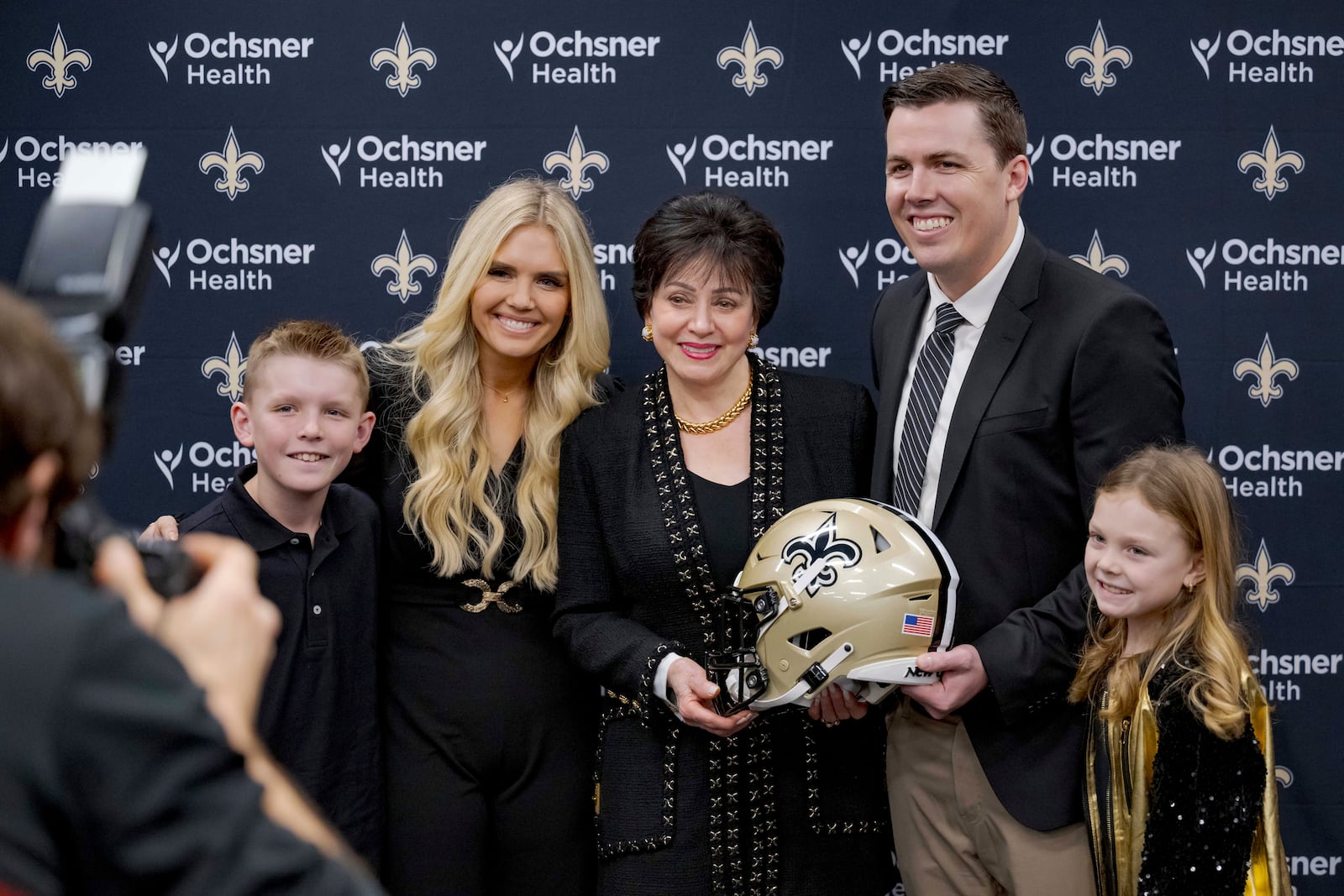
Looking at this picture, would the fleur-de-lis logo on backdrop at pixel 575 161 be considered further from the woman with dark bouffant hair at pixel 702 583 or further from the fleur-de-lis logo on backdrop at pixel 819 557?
the fleur-de-lis logo on backdrop at pixel 819 557

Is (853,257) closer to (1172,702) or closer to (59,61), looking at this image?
(1172,702)

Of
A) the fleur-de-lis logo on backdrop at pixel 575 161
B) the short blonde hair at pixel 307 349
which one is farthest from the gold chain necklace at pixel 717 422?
the fleur-de-lis logo on backdrop at pixel 575 161

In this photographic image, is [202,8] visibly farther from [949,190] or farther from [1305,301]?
[1305,301]

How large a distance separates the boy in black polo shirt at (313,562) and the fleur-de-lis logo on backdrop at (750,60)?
5.32 feet

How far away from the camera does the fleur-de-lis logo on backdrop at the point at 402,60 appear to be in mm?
3789

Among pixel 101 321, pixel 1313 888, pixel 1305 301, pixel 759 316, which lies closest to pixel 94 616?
pixel 101 321

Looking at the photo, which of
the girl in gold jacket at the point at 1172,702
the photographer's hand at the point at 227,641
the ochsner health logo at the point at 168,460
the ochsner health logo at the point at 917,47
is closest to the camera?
the photographer's hand at the point at 227,641

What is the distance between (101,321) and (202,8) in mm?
3068

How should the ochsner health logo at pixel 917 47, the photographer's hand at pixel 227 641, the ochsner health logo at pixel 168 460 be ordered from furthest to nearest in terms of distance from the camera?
1. the ochsner health logo at pixel 168 460
2. the ochsner health logo at pixel 917 47
3. the photographer's hand at pixel 227 641

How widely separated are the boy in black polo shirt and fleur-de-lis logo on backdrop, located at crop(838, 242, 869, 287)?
65.8 inches

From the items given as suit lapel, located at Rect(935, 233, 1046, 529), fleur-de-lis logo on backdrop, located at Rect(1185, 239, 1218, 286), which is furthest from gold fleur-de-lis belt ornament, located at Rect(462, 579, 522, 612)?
fleur-de-lis logo on backdrop, located at Rect(1185, 239, 1218, 286)

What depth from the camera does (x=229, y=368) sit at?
388cm

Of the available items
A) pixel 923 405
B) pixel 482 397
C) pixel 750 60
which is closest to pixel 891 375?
pixel 923 405

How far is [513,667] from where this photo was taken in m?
2.97
